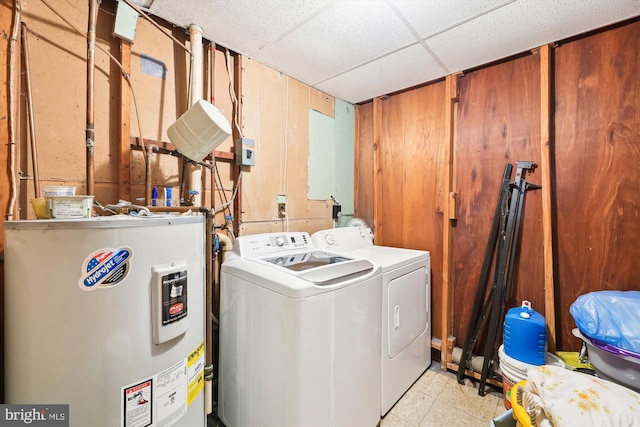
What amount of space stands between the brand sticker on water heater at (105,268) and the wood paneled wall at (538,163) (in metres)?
2.15

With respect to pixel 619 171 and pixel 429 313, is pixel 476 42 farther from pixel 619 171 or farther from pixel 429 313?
pixel 429 313

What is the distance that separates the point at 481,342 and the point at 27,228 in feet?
8.77

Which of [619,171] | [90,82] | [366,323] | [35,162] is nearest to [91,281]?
[35,162]

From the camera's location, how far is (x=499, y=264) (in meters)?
1.94

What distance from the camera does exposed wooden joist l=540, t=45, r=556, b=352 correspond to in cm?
180

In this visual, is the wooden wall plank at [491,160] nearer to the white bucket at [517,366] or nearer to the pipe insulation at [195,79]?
the white bucket at [517,366]

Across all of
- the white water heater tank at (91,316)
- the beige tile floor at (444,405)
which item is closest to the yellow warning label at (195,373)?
the white water heater tank at (91,316)

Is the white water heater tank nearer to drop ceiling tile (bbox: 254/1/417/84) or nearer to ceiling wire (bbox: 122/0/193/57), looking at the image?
ceiling wire (bbox: 122/0/193/57)

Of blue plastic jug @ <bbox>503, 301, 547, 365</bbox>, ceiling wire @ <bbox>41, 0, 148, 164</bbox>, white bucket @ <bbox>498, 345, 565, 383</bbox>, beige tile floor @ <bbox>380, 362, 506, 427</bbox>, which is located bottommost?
beige tile floor @ <bbox>380, 362, 506, 427</bbox>

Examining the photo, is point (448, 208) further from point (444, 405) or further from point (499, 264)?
point (444, 405)

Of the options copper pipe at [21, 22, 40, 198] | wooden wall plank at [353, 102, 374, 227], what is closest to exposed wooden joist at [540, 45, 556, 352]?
wooden wall plank at [353, 102, 374, 227]

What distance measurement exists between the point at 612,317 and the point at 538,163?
3.37ft

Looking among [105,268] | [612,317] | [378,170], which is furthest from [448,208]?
[105,268]

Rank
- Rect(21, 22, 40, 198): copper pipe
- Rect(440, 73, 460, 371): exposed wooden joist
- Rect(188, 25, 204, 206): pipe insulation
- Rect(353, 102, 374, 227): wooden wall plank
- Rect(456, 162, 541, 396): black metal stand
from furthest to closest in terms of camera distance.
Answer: Rect(353, 102, 374, 227): wooden wall plank → Rect(440, 73, 460, 371): exposed wooden joist → Rect(456, 162, 541, 396): black metal stand → Rect(188, 25, 204, 206): pipe insulation → Rect(21, 22, 40, 198): copper pipe
